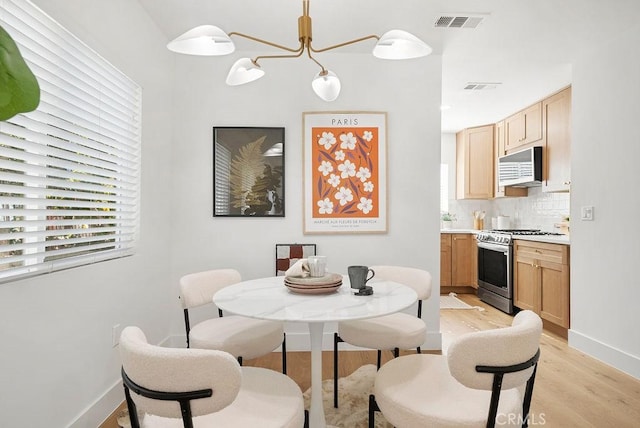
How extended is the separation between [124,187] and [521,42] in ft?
10.0

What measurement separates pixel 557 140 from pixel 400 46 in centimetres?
305

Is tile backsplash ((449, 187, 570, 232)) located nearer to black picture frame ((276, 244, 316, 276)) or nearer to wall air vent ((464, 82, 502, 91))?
wall air vent ((464, 82, 502, 91))

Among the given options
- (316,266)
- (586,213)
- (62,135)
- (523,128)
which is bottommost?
(316,266)

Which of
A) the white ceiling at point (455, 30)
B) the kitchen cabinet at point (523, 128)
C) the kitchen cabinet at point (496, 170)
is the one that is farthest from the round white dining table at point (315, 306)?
the kitchen cabinet at point (496, 170)

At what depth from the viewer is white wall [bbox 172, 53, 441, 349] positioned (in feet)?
9.64

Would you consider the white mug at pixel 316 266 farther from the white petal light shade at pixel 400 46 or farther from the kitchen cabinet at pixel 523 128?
the kitchen cabinet at pixel 523 128

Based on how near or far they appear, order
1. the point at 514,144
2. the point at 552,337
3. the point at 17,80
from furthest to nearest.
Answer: the point at 514,144 → the point at 552,337 → the point at 17,80

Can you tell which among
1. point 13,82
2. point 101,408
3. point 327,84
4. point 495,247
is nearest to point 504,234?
point 495,247

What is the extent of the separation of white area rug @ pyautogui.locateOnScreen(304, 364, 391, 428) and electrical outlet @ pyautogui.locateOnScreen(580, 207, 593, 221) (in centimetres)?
213

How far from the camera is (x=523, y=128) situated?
4.33m

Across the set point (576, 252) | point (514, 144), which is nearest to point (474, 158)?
point (514, 144)

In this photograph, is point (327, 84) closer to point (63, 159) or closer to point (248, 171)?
point (248, 171)

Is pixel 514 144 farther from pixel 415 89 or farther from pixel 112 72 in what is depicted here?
pixel 112 72

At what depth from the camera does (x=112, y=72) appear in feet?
6.67
